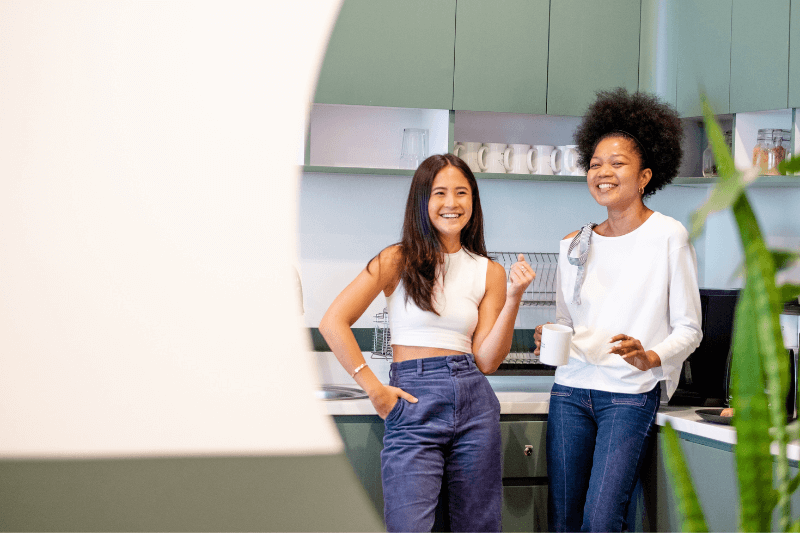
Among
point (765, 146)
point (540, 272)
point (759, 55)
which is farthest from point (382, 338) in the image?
point (759, 55)

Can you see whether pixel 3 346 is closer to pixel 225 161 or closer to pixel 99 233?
pixel 99 233

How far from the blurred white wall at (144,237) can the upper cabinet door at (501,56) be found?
0.80m

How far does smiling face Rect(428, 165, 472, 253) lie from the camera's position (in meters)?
1.63

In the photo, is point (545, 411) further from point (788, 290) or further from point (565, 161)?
point (788, 290)

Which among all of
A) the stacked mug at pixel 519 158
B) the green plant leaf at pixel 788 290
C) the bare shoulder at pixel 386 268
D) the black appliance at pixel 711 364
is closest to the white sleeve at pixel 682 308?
the black appliance at pixel 711 364

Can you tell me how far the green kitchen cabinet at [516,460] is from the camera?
1.93 metres

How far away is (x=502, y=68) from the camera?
2.34 meters

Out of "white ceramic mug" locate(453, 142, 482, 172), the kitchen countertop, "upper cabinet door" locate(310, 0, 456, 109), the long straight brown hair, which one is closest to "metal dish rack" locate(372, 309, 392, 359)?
the kitchen countertop

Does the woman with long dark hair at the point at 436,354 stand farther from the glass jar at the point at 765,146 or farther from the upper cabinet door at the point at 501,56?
the glass jar at the point at 765,146

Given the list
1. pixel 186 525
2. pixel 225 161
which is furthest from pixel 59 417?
pixel 225 161

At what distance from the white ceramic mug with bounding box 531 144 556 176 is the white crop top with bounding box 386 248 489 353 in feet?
2.90

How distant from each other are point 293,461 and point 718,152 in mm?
1384

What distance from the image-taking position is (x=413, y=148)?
2.45 meters

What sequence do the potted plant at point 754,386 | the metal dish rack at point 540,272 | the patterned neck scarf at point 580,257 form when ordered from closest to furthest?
1. the potted plant at point 754,386
2. the patterned neck scarf at point 580,257
3. the metal dish rack at point 540,272
